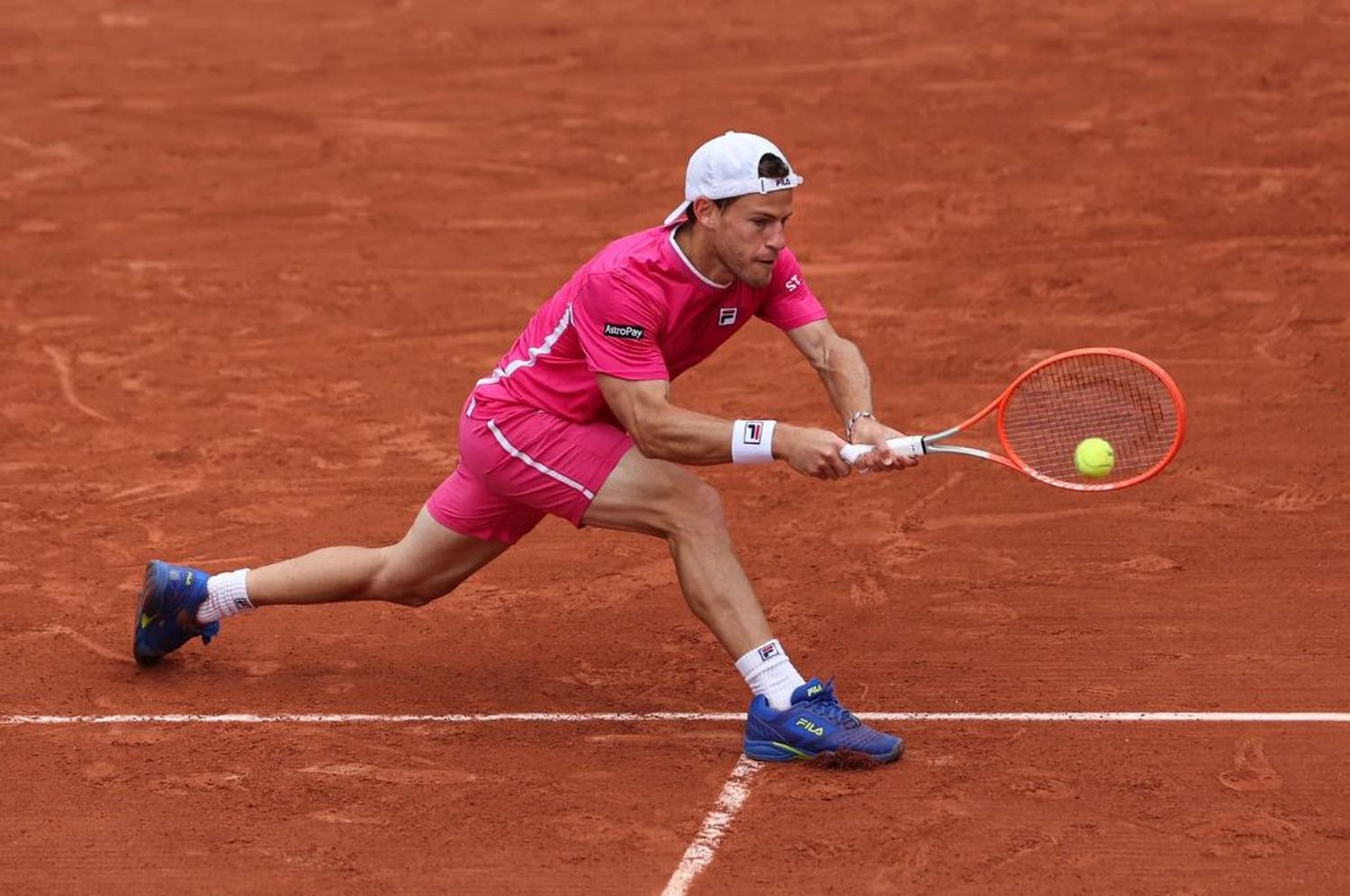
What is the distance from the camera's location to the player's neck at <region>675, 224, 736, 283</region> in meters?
6.54

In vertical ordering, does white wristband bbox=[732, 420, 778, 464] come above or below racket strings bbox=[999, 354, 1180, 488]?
above

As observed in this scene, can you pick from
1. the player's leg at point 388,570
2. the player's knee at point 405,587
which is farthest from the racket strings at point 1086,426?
the player's knee at point 405,587

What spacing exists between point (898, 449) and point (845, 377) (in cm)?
81

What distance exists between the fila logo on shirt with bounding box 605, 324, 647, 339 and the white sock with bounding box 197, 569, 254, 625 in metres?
1.92

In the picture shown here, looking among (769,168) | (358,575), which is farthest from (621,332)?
(358,575)

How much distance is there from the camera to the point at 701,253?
6.55 meters

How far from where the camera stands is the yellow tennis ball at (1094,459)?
22.0 ft

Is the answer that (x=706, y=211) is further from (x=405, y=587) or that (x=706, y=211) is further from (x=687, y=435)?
(x=405, y=587)

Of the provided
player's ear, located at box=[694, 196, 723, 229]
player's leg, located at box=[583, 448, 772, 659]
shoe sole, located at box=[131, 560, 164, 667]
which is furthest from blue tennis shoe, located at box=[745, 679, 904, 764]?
shoe sole, located at box=[131, 560, 164, 667]

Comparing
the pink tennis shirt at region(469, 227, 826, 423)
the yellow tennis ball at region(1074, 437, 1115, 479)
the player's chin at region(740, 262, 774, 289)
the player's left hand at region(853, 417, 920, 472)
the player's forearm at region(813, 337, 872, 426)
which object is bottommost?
the yellow tennis ball at region(1074, 437, 1115, 479)

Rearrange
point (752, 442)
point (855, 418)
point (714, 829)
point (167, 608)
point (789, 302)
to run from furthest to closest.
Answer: point (167, 608) → point (789, 302) → point (855, 418) → point (752, 442) → point (714, 829)

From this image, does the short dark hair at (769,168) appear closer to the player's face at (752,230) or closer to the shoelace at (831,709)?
the player's face at (752,230)

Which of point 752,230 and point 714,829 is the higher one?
point 752,230

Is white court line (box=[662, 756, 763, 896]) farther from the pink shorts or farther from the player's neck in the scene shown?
the player's neck
